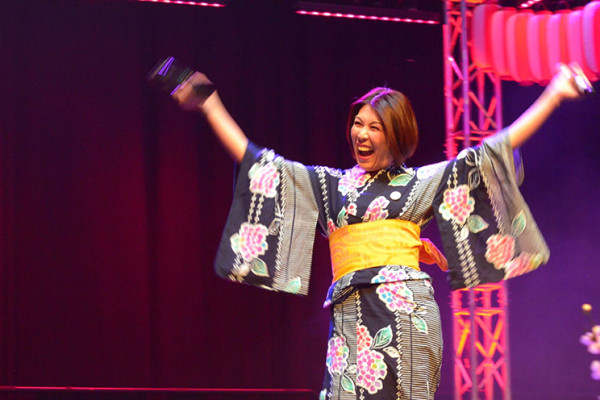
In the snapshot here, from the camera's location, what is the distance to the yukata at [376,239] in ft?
5.99

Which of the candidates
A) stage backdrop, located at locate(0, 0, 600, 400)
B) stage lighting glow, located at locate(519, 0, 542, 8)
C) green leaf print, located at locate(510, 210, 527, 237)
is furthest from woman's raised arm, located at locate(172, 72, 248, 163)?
stage lighting glow, located at locate(519, 0, 542, 8)

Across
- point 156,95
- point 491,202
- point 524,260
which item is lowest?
point 524,260

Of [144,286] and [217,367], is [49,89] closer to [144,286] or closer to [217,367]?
[144,286]

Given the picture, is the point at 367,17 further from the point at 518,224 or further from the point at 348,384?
the point at 348,384

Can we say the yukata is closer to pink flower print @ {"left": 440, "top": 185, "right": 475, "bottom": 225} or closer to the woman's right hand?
pink flower print @ {"left": 440, "top": 185, "right": 475, "bottom": 225}

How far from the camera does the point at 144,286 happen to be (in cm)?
470

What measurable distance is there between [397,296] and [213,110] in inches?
24.7

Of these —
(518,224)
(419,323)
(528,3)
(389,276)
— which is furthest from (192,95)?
(528,3)

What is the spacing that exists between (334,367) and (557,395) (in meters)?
3.94

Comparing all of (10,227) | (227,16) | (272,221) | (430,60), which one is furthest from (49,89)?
(272,221)

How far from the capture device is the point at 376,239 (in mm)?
1872

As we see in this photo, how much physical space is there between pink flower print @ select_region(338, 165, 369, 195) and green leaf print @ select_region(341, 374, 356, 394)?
1.46 feet

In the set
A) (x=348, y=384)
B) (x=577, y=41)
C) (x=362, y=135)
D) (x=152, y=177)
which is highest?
(x=577, y=41)

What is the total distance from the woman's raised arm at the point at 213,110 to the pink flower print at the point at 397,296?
50 centimetres
